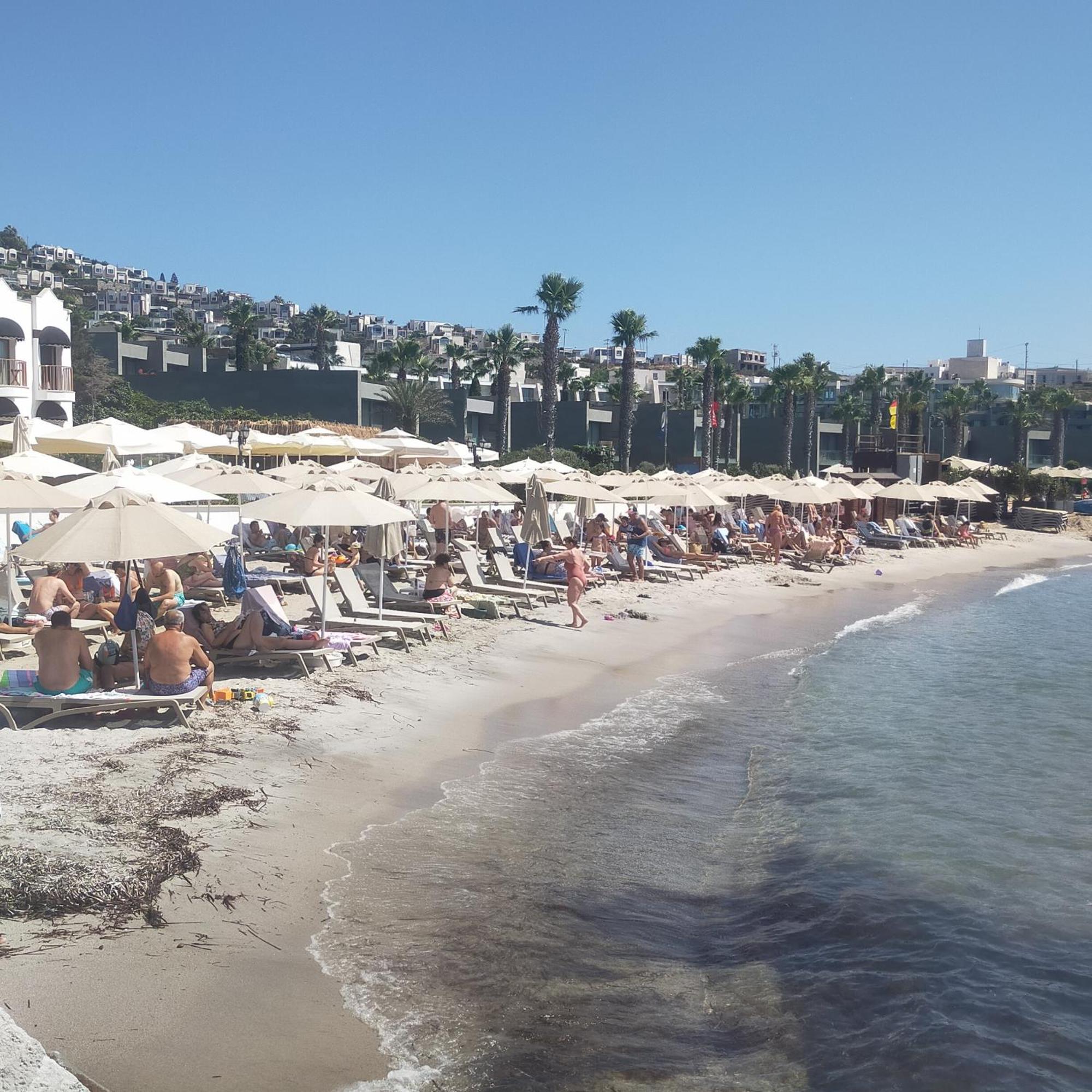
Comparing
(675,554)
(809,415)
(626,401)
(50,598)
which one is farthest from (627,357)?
(50,598)

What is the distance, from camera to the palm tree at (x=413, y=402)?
53.0 meters

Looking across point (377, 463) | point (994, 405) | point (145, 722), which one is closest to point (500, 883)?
point (145, 722)

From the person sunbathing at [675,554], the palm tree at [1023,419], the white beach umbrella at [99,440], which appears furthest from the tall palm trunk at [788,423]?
the white beach umbrella at [99,440]

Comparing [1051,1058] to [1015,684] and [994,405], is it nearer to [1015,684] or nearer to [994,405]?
[1015,684]

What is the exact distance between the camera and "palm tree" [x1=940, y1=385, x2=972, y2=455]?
222 feet

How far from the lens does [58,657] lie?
344 inches

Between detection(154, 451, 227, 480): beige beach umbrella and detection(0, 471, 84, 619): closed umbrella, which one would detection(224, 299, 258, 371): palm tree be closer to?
detection(154, 451, 227, 480): beige beach umbrella

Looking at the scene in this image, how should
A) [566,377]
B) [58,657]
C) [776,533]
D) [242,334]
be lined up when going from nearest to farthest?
[58,657]
[776,533]
[242,334]
[566,377]

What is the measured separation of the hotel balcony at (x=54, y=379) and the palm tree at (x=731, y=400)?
38.9 meters

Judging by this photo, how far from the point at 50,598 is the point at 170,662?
4245 millimetres

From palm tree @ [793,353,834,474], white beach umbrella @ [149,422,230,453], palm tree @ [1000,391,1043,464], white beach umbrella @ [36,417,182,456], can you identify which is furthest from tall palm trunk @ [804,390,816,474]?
white beach umbrella @ [36,417,182,456]

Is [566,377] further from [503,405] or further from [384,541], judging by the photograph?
[384,541]

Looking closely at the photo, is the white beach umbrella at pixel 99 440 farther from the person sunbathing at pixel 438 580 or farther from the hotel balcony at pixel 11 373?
the hotel balcony at pixel 11 373

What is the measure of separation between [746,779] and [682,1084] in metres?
5.24
